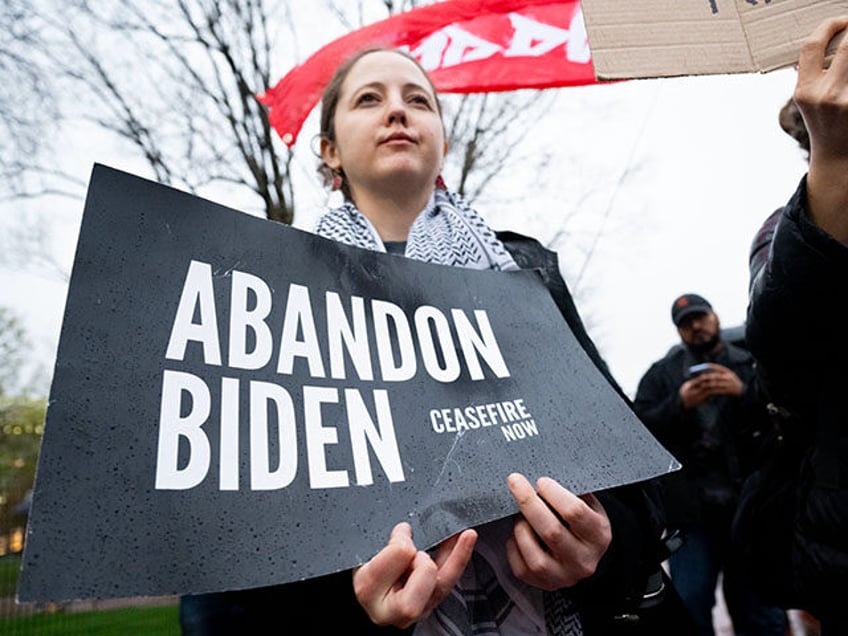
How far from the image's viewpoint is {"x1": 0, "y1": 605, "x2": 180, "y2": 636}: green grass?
7.20 metres

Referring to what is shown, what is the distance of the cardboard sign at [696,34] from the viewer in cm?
96

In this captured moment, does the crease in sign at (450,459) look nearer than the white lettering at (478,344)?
Yes

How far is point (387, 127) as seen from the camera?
1229 mm

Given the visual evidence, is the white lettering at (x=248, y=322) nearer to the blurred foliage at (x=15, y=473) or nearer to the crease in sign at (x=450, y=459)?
the crease in sign at (x=450, y=459)

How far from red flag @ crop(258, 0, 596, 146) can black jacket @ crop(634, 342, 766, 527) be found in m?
1.62

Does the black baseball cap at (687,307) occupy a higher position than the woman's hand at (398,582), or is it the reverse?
the black baseball cap at (687,307)

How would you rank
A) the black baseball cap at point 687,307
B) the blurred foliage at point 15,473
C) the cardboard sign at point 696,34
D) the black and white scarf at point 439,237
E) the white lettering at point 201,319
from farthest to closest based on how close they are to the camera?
the blurred foliage at point 15,473
the black baseball cap at point 687,307
the black and white scarf at point 439,237
the cardboard sign at point 696,34
the white lettering at point 201,319

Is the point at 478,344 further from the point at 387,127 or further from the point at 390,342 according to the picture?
the point at 387,127

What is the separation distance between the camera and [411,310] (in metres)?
0.90

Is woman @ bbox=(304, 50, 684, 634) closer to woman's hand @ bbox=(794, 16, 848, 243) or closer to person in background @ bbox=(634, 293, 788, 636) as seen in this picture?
woman's hand @ bbox=(794, 16, 848, 243)

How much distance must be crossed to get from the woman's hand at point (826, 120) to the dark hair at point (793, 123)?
36 cm

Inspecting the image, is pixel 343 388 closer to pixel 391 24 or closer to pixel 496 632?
pixel 496 632

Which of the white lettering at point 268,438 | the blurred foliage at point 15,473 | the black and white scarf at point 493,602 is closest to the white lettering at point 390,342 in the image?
the white lettering at point 268,438

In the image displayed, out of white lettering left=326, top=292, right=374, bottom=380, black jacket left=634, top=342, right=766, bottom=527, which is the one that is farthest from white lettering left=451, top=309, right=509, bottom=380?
black jacket left=634, top=342, right=766, bottom=527
